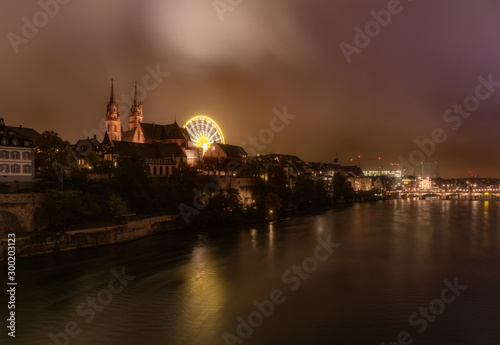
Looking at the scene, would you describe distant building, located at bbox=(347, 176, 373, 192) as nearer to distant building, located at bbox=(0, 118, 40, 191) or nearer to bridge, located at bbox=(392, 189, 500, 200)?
bridge, located at bbox=(392, 189, 500, 200)

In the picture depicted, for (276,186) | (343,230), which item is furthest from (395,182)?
(343,230)

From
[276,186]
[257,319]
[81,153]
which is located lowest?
[257,319]

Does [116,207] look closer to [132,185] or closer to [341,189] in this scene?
[132,185]

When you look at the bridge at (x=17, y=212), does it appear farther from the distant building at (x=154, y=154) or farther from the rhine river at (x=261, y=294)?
the distant building at (x=154, y=154)

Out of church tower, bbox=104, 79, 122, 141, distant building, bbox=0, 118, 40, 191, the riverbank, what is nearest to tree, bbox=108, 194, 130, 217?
the riverbank

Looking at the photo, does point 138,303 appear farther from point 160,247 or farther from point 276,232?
point 276,232

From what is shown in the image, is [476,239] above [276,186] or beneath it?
beneath
